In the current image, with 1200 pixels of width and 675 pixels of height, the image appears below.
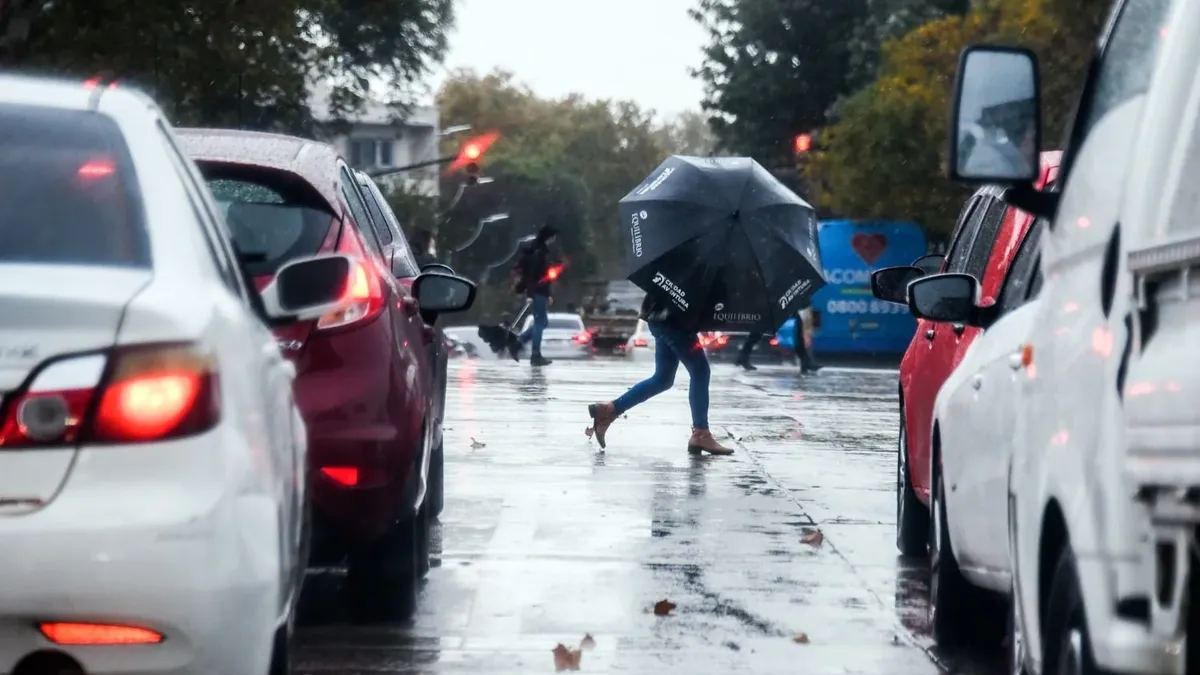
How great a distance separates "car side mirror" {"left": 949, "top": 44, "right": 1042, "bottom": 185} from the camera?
16.3ft

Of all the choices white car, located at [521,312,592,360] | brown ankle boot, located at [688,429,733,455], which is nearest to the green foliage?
brown ankle boot, located at [688,429,733,455]

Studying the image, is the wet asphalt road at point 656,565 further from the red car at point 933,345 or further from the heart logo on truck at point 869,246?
the heart logo on truck at point 869,246

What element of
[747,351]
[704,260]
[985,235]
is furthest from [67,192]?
[747,351]

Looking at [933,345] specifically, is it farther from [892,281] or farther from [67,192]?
[67,192]

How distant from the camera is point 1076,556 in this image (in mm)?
4172

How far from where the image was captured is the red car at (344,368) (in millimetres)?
7348

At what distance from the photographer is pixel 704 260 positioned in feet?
51.7

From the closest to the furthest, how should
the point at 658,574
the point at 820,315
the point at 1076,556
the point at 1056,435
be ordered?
the point at 1076,556 < the point at 1056,435 < the point at 658,574 < the point at 820,315

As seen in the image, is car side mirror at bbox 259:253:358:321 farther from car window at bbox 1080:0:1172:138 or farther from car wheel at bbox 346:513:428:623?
car wheel at bbox 346:513:428:623

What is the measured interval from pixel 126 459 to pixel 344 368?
126 inches

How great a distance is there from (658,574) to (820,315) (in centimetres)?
3695

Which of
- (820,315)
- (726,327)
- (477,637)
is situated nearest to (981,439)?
(477,637)

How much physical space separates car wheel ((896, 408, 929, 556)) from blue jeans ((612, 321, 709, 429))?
4956 mm

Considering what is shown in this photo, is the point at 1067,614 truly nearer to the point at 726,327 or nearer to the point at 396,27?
the point at 726,327
